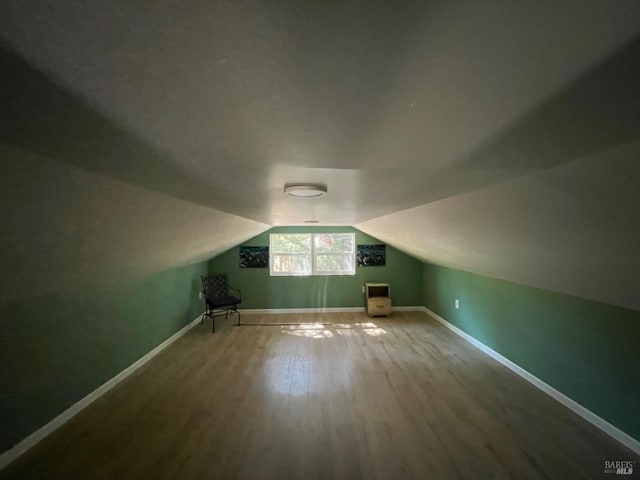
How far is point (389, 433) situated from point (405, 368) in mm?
1207

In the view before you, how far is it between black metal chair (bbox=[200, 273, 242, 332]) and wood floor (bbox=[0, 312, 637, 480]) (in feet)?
4.18

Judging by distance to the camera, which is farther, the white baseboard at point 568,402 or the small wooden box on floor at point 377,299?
the small wooden box on floor at point 377,299

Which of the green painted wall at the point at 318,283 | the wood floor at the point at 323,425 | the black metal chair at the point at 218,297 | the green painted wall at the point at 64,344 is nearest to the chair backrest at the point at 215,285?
the black metal chair at the point at 218,297

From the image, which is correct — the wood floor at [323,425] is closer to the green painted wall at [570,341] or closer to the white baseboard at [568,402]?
the white baseboard at [568,402]

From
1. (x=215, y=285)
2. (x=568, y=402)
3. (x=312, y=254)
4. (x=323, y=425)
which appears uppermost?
(x=312, y=254)

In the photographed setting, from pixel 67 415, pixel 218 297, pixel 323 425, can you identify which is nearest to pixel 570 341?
pixel 323 425

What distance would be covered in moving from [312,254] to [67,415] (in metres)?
4.18

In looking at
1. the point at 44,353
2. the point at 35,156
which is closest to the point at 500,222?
the point at 35,156

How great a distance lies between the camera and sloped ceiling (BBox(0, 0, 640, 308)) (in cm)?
36

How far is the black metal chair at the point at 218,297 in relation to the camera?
498cm

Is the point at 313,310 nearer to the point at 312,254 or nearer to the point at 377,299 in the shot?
the point at 312,254

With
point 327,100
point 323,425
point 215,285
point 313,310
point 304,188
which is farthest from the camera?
point 313,310

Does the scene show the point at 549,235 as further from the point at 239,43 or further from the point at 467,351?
the point at 467,351

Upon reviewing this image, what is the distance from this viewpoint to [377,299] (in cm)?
555
